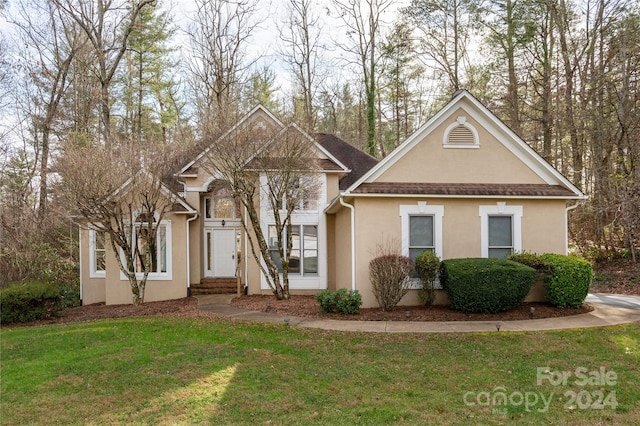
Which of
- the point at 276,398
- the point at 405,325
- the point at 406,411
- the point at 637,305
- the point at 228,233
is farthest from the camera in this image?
the point at 228,233

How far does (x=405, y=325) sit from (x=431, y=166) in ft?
15.9

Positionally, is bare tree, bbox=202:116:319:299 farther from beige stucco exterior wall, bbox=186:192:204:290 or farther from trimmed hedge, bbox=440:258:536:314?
trimmed hedge, bbox=440:258:536:314

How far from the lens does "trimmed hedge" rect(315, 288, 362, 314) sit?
9969 millimetres

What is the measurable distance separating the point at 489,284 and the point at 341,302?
3.61 meters

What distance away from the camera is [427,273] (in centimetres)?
1031

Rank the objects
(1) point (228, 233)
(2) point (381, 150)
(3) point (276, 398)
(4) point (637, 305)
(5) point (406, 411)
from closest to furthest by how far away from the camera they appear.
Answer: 1. (5) point (406, 411)
2. (3) point (276, 398)
3. (4) point (637, 305)
4. (1) point (228, 233)
5. (2) point (381, 150)

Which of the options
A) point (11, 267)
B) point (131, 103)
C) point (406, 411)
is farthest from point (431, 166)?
point (131, 103)

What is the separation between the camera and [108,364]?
6816 mm

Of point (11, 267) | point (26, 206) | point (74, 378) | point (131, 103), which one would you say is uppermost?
point (131, 103)

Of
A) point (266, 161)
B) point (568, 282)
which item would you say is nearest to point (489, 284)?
point (568, 282)

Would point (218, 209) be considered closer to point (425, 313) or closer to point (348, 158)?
point (348, 158)

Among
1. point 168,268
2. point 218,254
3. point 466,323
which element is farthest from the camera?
point 218,254

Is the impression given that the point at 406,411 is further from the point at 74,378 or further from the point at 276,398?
the point at 74,378

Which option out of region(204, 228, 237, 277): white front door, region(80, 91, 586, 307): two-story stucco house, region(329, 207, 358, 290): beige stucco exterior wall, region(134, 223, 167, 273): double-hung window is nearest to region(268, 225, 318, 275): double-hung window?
region(329, 207, 358, 290): beige stucco exterior wall
